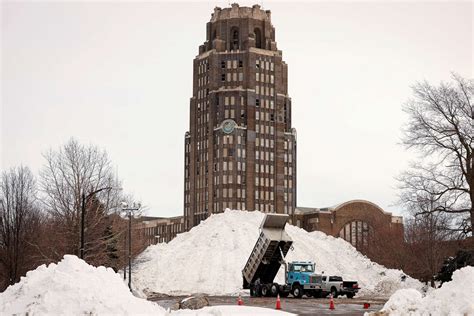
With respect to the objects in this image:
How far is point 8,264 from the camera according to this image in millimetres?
49375

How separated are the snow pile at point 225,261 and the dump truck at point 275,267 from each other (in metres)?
10.4

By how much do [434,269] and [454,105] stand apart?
60.0ft

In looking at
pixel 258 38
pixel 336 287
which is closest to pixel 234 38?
pixel 258 38

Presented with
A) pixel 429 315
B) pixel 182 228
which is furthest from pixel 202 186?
pixel 429 315

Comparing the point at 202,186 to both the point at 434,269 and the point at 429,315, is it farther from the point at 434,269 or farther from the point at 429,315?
the point at 429,315

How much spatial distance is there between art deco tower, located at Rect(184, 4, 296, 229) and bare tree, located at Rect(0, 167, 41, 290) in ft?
207

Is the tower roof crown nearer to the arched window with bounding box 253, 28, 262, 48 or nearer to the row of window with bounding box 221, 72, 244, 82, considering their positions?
the arched window with bounding box 253, 28, 262, 48

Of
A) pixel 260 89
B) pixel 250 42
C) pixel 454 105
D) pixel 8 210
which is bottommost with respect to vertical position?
pixel 8 210

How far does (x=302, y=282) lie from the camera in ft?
155

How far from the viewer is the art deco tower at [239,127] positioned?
11656cm

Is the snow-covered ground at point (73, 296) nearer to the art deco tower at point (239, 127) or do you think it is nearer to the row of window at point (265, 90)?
the art deco tower at point (239, 127)

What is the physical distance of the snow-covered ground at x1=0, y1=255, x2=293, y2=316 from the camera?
19094 mm

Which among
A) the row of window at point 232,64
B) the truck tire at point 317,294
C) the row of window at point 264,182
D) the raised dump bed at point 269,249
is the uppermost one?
the row of window at point 232,64

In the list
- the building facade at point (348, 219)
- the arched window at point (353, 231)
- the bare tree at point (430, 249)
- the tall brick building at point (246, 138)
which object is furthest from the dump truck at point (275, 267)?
the arched window at point (353, 231)
